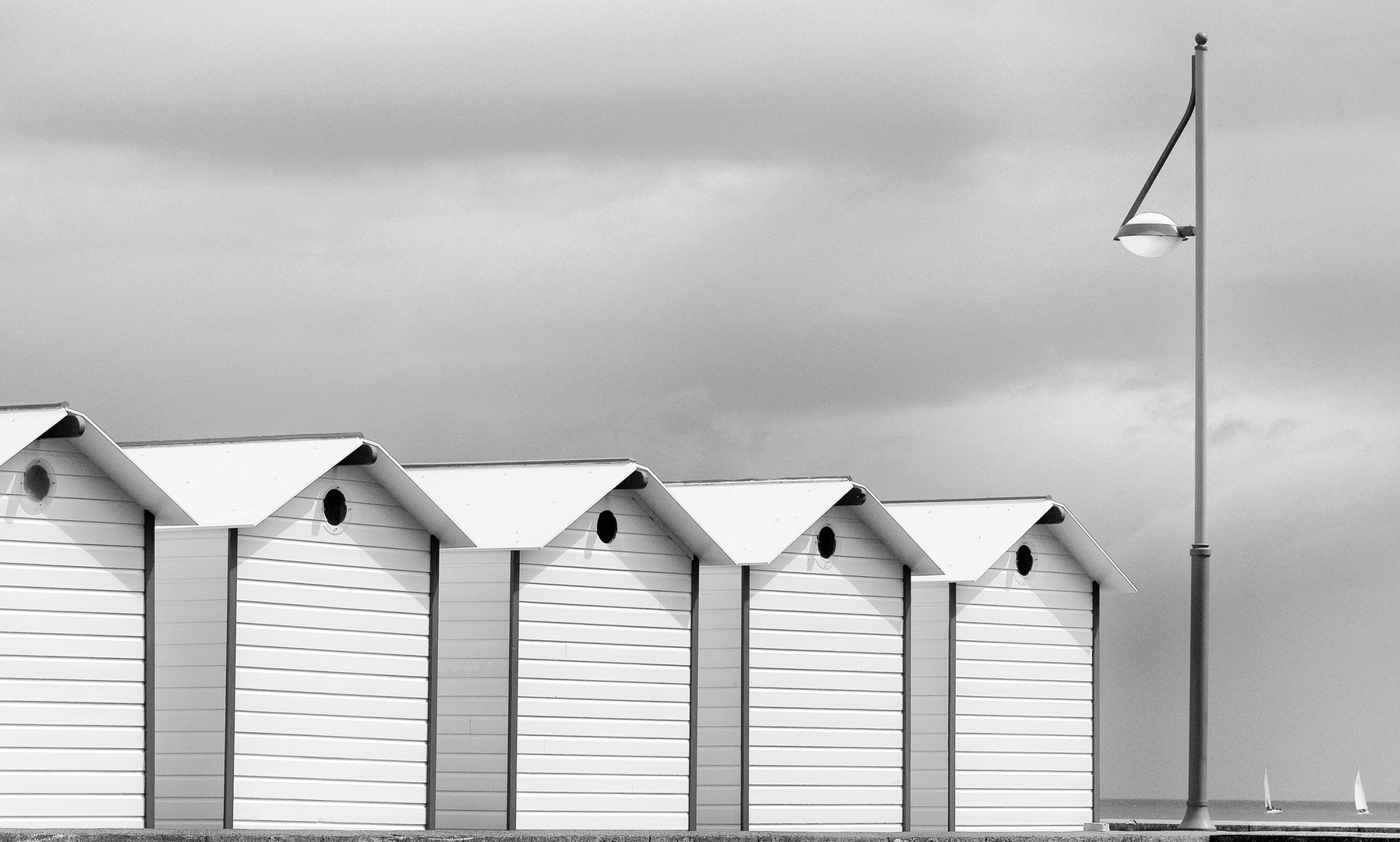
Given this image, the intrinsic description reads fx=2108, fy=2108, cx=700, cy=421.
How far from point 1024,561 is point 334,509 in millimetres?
10637

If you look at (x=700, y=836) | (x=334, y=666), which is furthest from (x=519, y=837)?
(x=334, y=666)

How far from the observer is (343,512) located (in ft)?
71.2

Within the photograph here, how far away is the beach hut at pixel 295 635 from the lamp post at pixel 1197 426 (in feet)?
27.6

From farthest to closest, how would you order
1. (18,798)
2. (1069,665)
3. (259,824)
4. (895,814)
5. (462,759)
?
(1069,665) → (895,814) → (462,759) → (259,824) → (18,798)

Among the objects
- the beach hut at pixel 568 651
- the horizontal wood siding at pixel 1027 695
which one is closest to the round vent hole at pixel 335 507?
the beach hut at pixel 568 651

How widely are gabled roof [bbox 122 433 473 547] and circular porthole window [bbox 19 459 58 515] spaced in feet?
4.31

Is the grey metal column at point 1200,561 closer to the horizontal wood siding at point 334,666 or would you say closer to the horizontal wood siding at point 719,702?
the horizontal wood siding at point 719,702

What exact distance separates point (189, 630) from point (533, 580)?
3.95 m

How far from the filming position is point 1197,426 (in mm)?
24312

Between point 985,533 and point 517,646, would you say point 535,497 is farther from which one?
Answer: point 985,533

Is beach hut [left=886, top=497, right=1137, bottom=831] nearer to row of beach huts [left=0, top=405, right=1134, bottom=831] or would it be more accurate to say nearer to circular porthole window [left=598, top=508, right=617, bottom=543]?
row of beach huts [left=0, top=405, right=1134, bottom=831]

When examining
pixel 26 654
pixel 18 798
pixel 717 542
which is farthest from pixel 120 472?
pixel 717 542

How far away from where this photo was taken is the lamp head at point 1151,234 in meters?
24.5

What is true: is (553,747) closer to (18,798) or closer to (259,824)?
(259,824)
